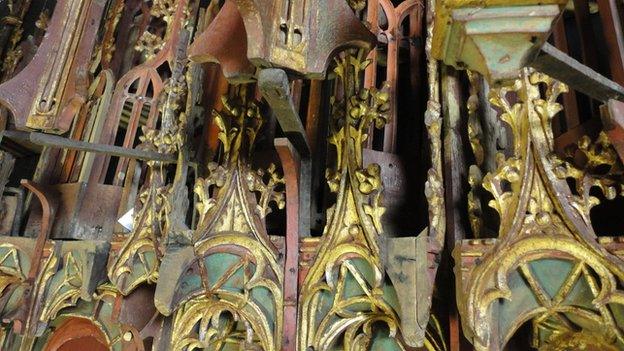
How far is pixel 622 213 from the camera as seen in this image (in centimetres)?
138

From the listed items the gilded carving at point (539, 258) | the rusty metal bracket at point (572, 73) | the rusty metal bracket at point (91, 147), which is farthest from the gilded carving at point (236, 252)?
the rusty metal bracket at point (572, 73)

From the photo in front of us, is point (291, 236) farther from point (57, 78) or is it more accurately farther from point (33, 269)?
point (33, 269)

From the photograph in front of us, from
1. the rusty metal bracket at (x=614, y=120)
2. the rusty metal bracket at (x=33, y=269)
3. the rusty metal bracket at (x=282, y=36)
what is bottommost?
the rusty metal bracket at (x=33, y=269)

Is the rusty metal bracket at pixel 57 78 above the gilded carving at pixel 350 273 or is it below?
above

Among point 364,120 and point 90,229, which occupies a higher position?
point 364,120

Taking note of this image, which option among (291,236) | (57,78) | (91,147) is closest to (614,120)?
(291,236)

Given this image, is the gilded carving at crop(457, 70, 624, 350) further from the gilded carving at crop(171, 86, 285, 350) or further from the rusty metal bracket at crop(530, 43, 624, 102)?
the gilded carving at crop(171, 86, 285, 350)

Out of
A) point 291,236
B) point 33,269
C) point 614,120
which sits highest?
point 614,120

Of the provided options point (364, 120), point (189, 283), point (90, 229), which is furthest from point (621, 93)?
point (90, 229)

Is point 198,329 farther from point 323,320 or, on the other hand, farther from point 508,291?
point 508,291

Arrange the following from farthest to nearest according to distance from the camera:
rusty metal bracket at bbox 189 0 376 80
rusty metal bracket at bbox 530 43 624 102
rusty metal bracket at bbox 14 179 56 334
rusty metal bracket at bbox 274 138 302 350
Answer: rusty metal bracket at bbox 14 179 56 334 < rusty metal bracket at bbox 274 138 302 350 < rusty metal bracket at bbox 189 0 376 80 < rusty metal bracket at bbox 530 43 624 102

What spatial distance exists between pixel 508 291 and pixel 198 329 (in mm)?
954

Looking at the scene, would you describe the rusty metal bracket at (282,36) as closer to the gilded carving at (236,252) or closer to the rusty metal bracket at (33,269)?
the gilded carving at (236,252)

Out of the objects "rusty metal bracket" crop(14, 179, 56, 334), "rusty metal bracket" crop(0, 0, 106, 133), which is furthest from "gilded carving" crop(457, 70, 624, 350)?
"rusty metal bracket" crop(14, 179, 56, 334)
